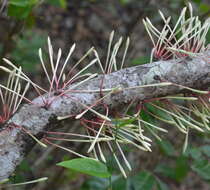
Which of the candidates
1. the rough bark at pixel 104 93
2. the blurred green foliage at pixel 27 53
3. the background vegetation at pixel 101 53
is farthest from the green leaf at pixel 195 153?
the blurred green foliage at pixel 27 53

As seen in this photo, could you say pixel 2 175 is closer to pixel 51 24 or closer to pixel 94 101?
pixel 94 101

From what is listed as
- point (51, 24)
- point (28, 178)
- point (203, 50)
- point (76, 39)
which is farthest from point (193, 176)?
point (203, 50)

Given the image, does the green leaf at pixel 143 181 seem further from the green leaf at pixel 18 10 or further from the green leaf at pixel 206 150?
the green leaf at pixel 18 10

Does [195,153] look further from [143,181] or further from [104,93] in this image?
[104,93]

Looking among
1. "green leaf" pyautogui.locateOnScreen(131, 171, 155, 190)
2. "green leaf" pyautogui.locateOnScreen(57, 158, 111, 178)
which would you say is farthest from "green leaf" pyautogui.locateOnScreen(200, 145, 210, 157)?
"green leaf" pyautogui.locateOnScreen(57, 158, 111, 178)

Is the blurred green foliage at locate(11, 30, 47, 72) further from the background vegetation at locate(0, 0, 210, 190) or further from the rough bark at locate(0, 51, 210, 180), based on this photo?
the rough bark at locate(0, 51, 210, 180)

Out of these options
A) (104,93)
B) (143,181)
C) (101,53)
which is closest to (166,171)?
(143,181)
